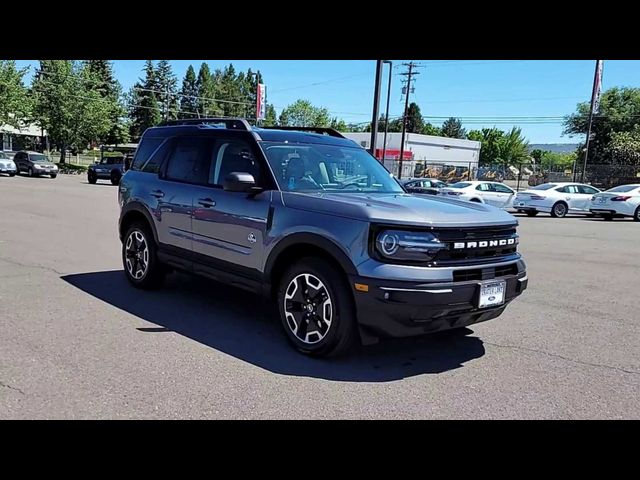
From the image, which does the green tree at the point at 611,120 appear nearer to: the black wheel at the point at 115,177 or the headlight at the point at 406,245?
the black wheel at the point at 115,177

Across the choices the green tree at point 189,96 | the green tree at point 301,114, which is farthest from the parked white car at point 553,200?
the green tree at point 189,96

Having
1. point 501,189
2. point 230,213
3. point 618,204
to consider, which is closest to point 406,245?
point 230,213

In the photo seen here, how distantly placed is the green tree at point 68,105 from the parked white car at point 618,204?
42.1m

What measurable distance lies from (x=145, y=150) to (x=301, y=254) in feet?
10.8

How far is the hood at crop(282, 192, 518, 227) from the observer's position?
4.15m

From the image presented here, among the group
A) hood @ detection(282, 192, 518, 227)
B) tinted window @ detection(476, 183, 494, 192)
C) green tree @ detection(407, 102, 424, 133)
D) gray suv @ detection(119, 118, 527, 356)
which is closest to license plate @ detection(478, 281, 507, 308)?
gray suv @ detection(119, 118, 527, 356)

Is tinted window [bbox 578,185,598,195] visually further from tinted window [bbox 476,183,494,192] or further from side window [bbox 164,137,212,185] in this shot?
side window [bbox 164,137,212,185]

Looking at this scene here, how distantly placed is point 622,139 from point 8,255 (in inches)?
1905

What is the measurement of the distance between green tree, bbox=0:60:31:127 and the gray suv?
42.5 meters

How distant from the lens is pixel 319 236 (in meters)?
4.43

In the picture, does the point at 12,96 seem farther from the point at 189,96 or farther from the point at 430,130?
the point at 430,130

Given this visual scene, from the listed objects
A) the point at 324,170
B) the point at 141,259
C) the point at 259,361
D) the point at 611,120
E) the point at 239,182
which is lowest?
the point at 259,361
